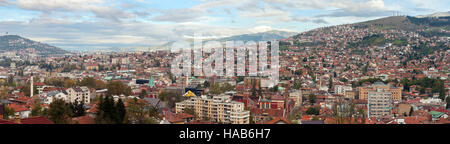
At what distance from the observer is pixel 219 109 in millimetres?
11961

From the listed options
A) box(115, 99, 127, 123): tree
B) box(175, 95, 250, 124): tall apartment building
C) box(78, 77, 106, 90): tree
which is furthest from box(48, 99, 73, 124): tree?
box(78, 77, 106, 90): tree

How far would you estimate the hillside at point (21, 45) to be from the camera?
39906 mm

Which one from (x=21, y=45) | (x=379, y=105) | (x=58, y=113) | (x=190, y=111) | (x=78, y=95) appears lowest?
(x=379, y=105)

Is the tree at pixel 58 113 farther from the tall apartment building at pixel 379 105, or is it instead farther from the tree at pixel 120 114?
the tall apartment building at pixel 379 105

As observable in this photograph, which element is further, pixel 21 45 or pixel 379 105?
pixel 21 45

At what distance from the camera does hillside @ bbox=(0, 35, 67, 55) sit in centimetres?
3991

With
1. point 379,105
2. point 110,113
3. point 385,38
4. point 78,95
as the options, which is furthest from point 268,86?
point 385,38

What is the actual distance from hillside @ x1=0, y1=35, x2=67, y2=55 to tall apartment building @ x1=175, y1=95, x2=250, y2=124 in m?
32.5

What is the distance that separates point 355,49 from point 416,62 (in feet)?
29.5

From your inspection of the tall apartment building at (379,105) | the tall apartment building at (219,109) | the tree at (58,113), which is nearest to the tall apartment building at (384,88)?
the tall apartment building at (379,105)

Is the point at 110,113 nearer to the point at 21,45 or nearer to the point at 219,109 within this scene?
the point at 219,109

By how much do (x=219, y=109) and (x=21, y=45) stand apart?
126 feet

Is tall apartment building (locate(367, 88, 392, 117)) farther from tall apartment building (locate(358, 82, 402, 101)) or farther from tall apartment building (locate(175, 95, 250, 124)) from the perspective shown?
tall apartment building (locate(175, 95, 250, 124))
